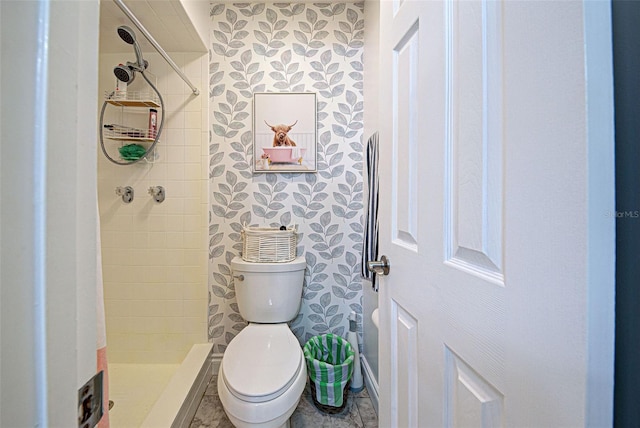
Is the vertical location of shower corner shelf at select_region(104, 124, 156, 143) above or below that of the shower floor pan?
above

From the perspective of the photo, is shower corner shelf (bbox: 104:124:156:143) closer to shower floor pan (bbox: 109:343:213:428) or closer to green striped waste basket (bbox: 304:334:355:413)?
shower floor pan (bbox: 109:343:213:428)

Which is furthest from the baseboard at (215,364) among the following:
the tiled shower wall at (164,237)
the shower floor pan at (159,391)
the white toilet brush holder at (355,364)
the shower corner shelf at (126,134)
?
the shower corner shelf at (126,134)

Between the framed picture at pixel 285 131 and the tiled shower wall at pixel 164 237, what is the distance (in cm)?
32

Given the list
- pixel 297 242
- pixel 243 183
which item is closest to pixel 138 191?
pixel 243 183

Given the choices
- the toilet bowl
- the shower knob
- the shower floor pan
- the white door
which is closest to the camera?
the white door

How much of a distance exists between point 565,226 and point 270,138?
1669 mm

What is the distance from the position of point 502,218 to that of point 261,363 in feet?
3.75

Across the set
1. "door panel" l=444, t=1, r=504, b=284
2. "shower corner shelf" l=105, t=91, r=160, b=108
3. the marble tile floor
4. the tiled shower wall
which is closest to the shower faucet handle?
the tiled shower wall

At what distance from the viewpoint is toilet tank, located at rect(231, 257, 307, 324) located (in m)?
1.59

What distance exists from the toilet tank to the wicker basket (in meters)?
0.04

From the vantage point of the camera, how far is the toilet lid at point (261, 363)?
1.10 meters

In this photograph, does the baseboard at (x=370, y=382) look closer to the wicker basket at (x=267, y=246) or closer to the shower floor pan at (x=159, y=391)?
the wicker basket at (x=267, y=246)

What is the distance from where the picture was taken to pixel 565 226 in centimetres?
30

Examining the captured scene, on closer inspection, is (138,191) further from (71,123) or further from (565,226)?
(565,226)
